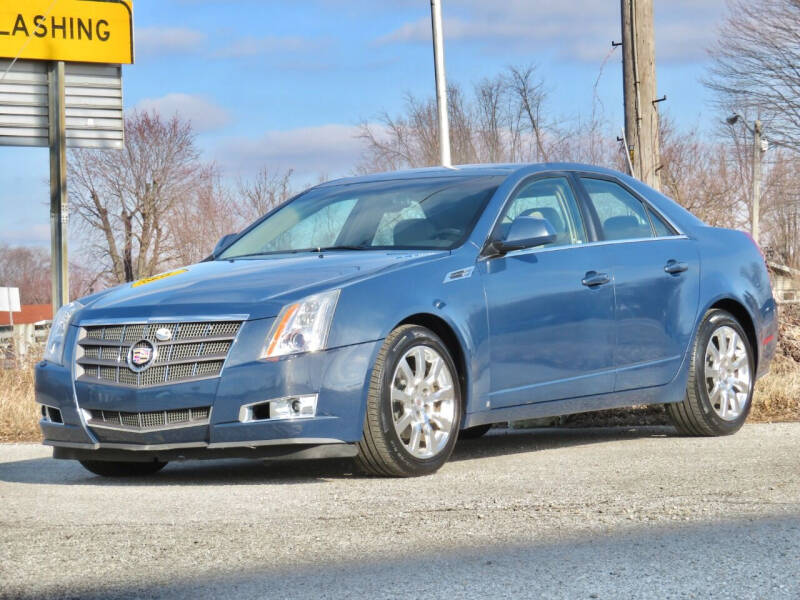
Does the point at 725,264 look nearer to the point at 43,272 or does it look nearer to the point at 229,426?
the point at 229,426

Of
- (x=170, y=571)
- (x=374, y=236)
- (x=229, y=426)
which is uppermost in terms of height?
(x=374, y=236)

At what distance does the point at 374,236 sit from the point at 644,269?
1682 millimetres

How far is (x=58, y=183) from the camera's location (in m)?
14.7

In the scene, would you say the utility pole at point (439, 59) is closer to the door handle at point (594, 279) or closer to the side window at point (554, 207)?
the side window at point (554, 207)

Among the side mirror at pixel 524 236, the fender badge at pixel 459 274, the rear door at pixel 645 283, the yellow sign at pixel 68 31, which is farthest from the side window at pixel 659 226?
the yellow sign at pixel 68 31

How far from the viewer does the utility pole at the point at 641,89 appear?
1338 centimetres

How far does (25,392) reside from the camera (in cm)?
1113

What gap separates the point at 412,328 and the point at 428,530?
1.63m

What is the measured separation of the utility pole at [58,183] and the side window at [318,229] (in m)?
7.56

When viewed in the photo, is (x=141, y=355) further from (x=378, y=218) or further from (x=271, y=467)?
(x=378, y=218)

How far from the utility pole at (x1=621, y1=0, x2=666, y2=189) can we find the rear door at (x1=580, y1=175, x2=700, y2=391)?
5.30 m

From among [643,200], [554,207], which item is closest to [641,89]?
[643,200]

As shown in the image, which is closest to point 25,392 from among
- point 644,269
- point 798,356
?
point 644,269

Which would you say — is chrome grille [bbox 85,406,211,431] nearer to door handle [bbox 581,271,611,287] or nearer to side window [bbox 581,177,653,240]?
door handle [bbox 581,271,611,287]
